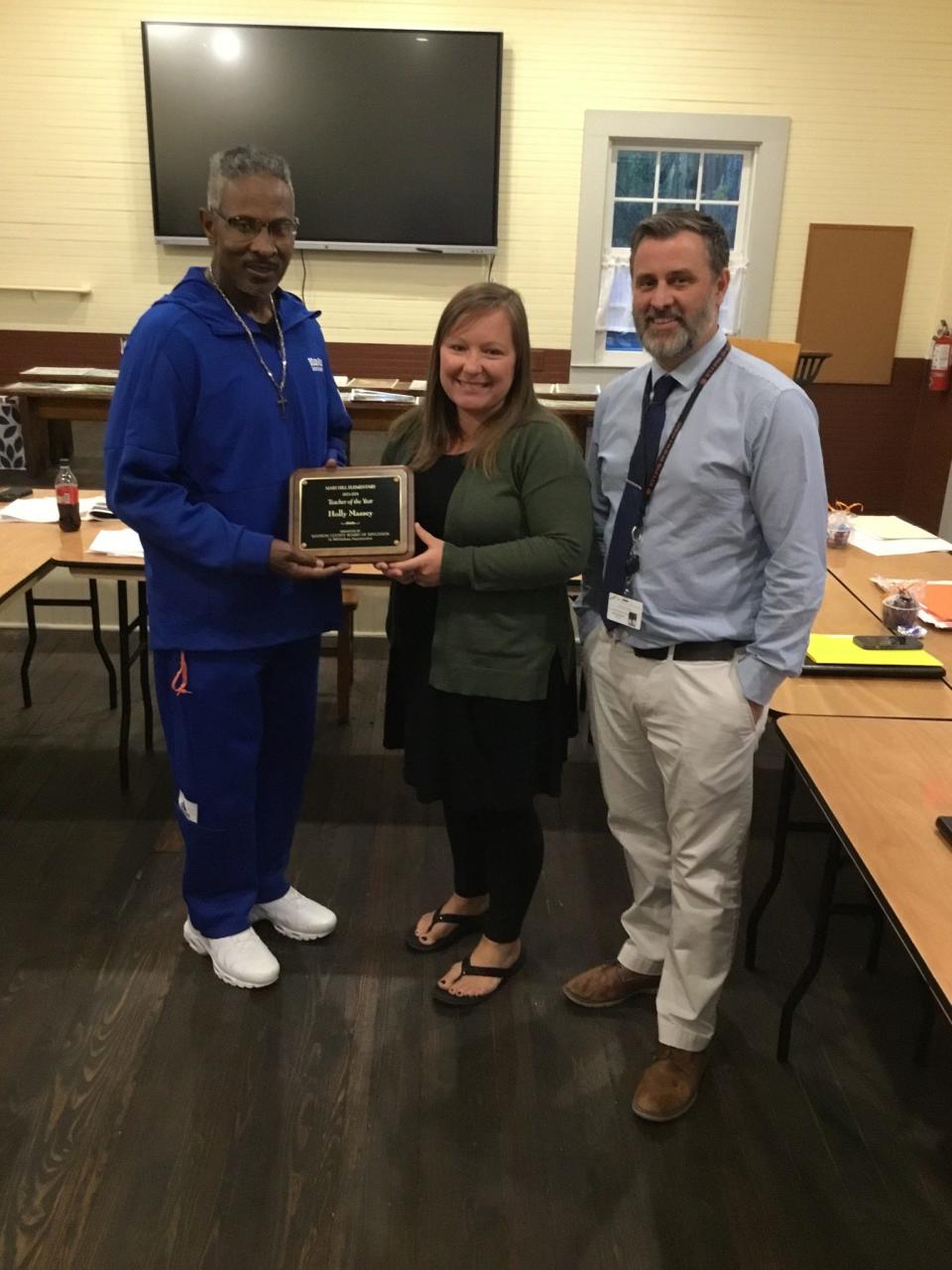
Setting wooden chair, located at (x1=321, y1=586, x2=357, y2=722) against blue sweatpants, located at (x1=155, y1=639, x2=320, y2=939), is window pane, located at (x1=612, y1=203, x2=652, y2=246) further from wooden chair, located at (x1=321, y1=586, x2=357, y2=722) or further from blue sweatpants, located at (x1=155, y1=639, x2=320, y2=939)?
blue sweatpants, located at (x1=155, y1=639, x2=320, y2=939)

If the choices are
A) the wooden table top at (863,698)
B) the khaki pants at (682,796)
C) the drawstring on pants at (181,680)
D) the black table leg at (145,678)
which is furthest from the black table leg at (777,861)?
the black table leg at (145,678)

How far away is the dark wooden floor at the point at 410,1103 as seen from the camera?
5.38 feet

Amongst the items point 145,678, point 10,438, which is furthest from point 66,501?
point 10,438

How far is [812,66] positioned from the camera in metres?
5.78

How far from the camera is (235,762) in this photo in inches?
80.0

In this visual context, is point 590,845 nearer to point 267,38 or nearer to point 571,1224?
point 571,1224

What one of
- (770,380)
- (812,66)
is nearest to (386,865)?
(770,380)

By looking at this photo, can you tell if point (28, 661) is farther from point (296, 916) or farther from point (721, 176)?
point (721, 176)

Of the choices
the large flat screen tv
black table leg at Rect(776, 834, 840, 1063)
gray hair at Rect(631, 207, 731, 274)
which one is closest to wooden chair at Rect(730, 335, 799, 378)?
the large flat screen tv

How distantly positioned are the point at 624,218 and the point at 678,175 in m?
0.43

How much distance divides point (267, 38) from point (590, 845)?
5.16 metres

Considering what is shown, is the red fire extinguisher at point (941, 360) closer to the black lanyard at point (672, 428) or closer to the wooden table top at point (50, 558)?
the wooden table top at point (50, 558)

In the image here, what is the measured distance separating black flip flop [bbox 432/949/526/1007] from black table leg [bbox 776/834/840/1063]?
602 mm

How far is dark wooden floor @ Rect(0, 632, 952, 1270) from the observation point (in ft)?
5.38
